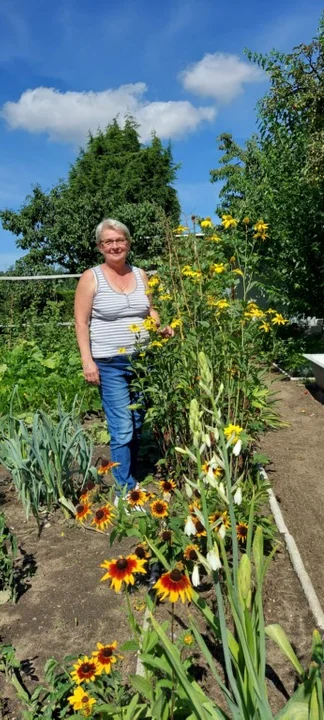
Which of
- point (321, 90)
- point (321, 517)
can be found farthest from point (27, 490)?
point (321, 90)

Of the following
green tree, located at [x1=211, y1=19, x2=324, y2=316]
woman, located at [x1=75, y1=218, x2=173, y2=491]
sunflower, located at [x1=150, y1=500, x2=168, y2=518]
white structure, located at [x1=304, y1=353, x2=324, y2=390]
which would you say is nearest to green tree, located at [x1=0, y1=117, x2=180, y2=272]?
green tree, located at [x1=211, y1=19, x2=324, y2=316]

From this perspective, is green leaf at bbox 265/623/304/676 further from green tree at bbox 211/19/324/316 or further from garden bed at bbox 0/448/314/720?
green tree at bbox 211/19/324/316

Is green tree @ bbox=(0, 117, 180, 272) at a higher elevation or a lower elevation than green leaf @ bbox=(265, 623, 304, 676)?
higher

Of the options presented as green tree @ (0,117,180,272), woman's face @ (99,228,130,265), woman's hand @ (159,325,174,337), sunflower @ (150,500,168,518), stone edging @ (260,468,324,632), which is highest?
green tree @ (0,117,180,272)

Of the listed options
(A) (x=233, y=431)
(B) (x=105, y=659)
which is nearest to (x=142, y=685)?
(B) (x=105, y=659)

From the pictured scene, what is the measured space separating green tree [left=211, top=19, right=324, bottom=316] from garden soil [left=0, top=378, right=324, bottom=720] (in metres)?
4.92

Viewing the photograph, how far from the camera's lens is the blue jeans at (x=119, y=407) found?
3070 mm

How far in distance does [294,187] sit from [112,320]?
5.59 metres

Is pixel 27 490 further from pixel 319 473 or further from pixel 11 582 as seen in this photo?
pixel 319 473

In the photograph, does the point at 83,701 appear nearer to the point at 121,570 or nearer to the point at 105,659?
the point at 105,659

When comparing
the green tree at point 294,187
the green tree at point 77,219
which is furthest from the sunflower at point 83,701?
the green tree at point 77,219

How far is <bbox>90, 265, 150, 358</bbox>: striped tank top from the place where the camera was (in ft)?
9.76

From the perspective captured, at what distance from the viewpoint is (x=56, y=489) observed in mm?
2975

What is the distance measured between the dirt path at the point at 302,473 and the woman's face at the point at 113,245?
113cm
